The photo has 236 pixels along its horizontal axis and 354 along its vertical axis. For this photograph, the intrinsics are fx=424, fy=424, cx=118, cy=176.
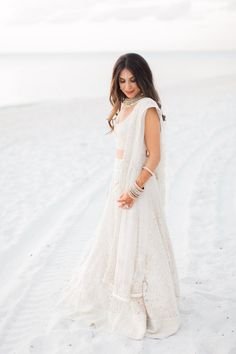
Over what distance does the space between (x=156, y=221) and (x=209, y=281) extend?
127cm

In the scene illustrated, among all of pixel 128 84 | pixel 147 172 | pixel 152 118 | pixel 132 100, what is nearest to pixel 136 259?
pixel 147 172

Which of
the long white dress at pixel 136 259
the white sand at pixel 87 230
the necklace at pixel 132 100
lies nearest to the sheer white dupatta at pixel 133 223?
the long white dress at pixel 136 259

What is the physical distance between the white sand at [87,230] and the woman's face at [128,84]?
1.79m

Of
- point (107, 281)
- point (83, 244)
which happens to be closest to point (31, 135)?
point (83, 244)

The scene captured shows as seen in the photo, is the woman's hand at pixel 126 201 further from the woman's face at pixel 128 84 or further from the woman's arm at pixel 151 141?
the woman's face at pixel 128 84

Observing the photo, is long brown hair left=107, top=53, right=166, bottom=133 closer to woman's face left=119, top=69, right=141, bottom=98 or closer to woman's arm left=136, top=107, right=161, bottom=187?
woman's face left=119, top=69, right=141, bottom=98

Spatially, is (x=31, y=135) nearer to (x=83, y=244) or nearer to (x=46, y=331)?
(x=83, y=244)

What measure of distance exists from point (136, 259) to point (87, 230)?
2.44m

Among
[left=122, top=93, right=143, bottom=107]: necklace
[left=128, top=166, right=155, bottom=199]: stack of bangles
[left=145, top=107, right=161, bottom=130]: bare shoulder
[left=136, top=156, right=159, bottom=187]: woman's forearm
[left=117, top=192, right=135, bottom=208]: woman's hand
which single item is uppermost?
[left=122, top=93, right=143, bottom=107]: necklace

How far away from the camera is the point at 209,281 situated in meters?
3.97

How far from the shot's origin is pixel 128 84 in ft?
9.52

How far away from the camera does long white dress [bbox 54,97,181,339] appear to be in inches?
118

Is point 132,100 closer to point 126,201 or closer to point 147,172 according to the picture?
point 147,172

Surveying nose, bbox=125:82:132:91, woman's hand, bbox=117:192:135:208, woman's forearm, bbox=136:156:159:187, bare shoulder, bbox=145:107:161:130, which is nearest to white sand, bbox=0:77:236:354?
woman's hand, bbox=117:192:135:208
